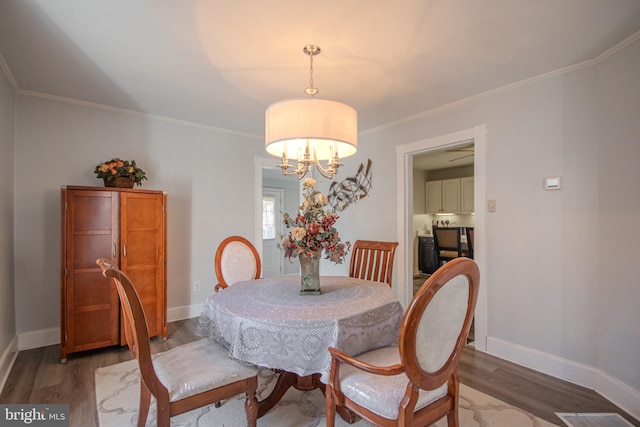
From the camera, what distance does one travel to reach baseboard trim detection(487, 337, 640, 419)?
1.98m

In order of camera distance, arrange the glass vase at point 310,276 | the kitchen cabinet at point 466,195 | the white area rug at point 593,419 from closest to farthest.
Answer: the white area rug at point 593,419 < the glass vase at point 310,276 < the kitchen cabinet at point 466,195

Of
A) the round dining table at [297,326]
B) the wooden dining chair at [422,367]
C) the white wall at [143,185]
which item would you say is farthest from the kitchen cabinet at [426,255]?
the wooden dining chair at [422,367]

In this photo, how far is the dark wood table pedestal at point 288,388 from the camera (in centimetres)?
188

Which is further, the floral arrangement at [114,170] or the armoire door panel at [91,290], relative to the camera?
the floral arrangement at [114,170]

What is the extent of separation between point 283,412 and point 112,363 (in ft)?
5.33

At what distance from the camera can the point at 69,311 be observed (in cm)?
266

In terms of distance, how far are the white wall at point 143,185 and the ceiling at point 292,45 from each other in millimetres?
362

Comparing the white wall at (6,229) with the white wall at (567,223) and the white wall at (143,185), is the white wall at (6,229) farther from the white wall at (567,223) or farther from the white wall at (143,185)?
the white wall at (567,223)

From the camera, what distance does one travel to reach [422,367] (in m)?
1.19

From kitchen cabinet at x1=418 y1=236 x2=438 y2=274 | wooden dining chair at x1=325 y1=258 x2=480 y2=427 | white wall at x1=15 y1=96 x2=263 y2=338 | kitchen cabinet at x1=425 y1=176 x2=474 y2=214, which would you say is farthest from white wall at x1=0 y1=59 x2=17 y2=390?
kitchen cabinet at x1=425 y1=176 x2=474 y2=214

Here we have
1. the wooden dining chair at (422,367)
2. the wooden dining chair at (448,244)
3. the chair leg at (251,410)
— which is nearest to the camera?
the wooden dining chair at (422,367)

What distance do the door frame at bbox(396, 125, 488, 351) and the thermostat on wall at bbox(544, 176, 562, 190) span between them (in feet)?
1.57

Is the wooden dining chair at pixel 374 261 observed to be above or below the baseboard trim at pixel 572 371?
above

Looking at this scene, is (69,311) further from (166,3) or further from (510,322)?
(510,322)
